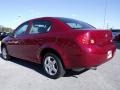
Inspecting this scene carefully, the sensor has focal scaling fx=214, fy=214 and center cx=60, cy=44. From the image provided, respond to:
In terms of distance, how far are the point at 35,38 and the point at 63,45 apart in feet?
4.03

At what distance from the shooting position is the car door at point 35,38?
5.79 metres

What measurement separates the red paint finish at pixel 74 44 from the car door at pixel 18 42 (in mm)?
616

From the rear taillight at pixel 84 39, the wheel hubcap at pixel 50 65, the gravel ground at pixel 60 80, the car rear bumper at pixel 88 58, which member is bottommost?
the gravel ground at pixel 60 80

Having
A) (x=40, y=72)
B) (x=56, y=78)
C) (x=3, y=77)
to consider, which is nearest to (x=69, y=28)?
(x=56, y=78)

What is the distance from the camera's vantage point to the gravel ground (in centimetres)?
479

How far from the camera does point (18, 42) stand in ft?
22.8

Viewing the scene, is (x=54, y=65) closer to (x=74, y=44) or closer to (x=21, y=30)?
(x=74, y=44)

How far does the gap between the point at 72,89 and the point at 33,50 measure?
2013 millimetres

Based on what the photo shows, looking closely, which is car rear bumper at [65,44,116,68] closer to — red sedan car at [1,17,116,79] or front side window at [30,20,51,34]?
red sedan car at [1,17,116,79]

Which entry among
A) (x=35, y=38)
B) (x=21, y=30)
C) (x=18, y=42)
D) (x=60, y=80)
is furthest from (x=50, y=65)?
(x=21, y=30)

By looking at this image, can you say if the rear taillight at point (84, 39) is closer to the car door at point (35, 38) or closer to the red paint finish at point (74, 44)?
the red paint finish at point (74, 44)

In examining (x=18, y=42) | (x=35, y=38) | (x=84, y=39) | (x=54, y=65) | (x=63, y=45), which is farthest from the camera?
(x=18, y=42)

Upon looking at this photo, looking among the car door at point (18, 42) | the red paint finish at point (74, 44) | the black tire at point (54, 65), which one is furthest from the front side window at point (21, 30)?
the black tire at point (54, 65)

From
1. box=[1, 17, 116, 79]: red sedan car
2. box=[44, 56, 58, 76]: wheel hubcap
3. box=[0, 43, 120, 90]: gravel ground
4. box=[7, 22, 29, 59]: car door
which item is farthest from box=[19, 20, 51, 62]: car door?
box=[0, 43, 120, 90]: gravel ground
